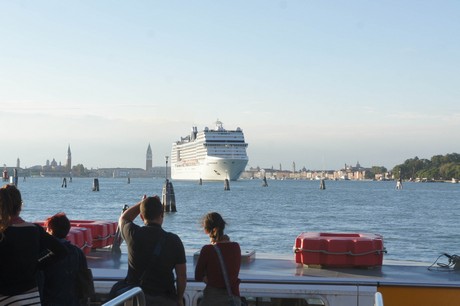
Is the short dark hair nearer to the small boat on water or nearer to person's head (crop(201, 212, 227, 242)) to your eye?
person's head (crop(201, 212, 227, 242))

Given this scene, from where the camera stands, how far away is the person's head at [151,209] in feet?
21.0

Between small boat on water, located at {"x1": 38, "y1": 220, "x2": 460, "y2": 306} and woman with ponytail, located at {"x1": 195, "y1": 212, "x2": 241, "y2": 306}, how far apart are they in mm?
1485

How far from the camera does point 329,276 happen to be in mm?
8773

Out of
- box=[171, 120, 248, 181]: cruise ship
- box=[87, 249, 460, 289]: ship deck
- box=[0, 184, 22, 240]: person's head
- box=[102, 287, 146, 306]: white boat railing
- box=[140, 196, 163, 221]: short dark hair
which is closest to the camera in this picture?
box=[102, 287, 146, 306]: white boat railing

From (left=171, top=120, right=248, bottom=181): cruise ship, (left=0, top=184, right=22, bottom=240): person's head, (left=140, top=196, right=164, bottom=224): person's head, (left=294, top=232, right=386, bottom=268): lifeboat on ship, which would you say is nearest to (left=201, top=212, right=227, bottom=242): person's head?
(left=140, top=196, right=164, bottom=224): person's head

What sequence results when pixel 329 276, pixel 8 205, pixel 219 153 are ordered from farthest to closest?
1. pixel 219 153
2. pixel 329 276
3. pixel 8 205

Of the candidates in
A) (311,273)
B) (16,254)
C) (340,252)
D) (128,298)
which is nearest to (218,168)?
(340,252)

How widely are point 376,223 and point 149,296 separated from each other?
49.9 metres

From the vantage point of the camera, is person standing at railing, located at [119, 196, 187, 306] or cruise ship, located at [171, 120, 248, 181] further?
cruise ship, located at [171, 120, 248, 181]

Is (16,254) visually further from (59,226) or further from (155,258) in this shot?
(155,258)

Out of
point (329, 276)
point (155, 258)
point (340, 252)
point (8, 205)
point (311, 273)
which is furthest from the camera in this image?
point (340, 252)

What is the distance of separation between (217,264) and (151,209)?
73 centimetres

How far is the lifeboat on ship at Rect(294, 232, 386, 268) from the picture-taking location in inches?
370

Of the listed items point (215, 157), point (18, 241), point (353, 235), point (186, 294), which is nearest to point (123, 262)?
point (186, 294)
